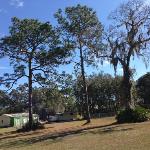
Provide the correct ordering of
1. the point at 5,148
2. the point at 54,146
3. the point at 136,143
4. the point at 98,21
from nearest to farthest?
the point at 136,143
the point at 54,146
the point at 5,148
the point at 98,21

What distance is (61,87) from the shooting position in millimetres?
49406

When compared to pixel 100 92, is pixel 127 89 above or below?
below

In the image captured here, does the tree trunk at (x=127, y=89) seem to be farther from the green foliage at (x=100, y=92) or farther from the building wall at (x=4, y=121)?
the green foliage at (x=100, y=92)

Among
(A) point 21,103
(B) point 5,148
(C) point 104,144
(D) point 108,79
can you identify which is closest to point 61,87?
(B) point 5,148

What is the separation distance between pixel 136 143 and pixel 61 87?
28216mm

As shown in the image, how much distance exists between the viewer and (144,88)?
101125 mm

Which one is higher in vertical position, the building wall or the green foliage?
the green foliage

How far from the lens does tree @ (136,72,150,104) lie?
98.8 m

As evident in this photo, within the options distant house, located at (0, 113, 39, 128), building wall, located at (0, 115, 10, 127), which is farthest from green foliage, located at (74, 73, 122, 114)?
building wall, located at (0, 115, 10, 127)

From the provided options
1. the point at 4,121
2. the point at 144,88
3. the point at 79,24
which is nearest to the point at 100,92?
the point at 144,88

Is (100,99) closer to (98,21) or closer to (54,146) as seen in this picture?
(98,21)

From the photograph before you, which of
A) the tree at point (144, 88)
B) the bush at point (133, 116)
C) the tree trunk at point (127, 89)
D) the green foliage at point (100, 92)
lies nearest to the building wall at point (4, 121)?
the green foliage at point (100, 92)

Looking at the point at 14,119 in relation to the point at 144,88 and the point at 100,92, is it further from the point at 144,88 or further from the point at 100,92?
the point at 144,88

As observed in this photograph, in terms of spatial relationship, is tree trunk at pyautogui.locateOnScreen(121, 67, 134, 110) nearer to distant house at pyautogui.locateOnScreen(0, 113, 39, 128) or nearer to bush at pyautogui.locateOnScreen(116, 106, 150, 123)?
bush at pyautogui.locateOnScreen(116, 106, 150, 123)
